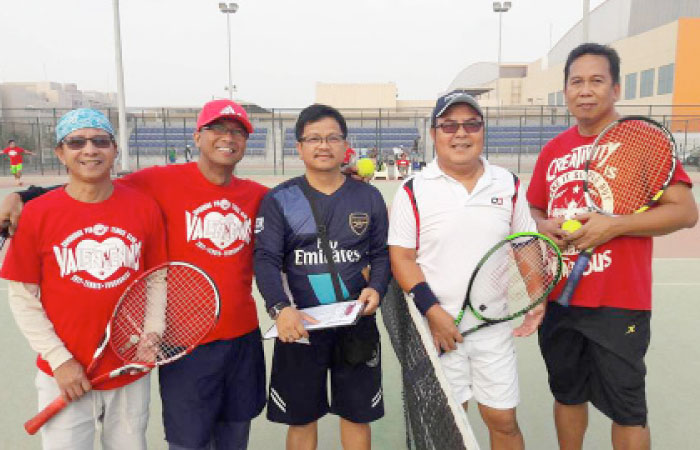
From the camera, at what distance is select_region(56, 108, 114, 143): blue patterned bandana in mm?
2168

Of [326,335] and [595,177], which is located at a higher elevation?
[595,177]

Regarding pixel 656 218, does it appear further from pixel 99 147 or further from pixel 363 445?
pixel 99 147

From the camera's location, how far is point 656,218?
2.35 metres

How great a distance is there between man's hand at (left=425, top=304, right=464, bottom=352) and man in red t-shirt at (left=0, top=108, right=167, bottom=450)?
1.34 meters

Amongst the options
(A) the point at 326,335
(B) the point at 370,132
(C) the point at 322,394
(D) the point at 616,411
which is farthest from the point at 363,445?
(B) the point at 370,132

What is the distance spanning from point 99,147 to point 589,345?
2527mm

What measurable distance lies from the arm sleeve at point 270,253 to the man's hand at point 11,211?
0.98 metres

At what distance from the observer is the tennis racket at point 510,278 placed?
236 cm

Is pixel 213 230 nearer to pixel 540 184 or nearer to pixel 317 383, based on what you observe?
pixel 317 383

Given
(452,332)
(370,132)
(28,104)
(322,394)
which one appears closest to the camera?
(452,332)

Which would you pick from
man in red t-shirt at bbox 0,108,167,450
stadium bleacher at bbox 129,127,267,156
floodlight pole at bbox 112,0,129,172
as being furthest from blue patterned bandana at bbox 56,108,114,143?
stadium bleacher at bbox 129,127,267,156

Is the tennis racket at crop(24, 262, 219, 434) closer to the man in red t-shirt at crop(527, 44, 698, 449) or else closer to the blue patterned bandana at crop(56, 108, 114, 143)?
the blue patterned bandana at crop(56, 108, 114, 143)

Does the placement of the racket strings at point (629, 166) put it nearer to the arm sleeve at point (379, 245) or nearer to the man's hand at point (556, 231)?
the man's hand at point (556, 231)

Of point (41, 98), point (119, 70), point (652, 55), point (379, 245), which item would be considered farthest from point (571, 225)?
point (41, 98)
